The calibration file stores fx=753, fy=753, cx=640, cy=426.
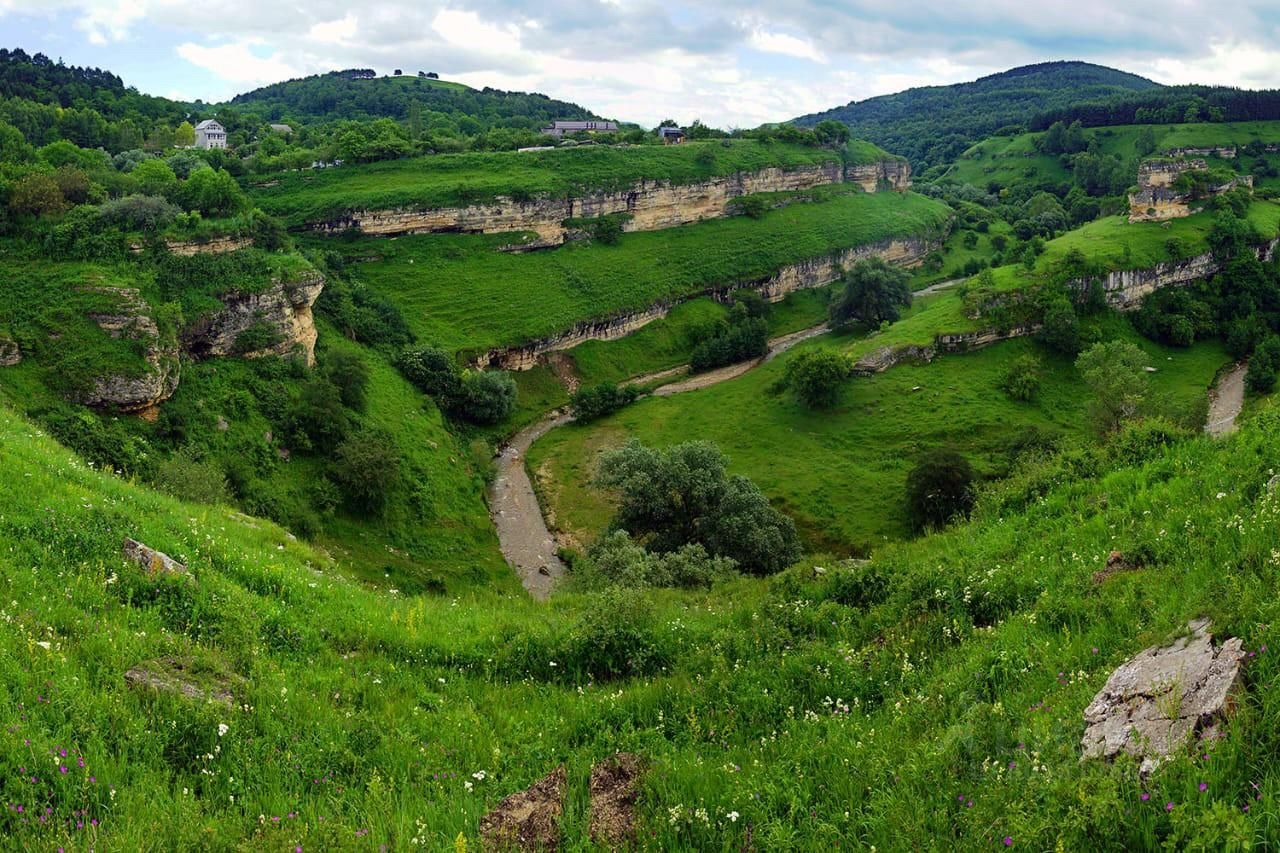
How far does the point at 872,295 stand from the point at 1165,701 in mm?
75781

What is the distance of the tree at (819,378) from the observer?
5906cm

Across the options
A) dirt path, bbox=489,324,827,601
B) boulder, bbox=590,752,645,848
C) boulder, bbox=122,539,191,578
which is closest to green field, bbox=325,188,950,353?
dirt path, bbox=489,324,827,601

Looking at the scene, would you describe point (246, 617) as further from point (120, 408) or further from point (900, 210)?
point (900, 210)

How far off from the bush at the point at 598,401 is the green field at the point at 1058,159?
117m

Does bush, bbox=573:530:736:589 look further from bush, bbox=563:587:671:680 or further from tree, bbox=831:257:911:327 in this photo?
tree, bbox=831:257:911:327

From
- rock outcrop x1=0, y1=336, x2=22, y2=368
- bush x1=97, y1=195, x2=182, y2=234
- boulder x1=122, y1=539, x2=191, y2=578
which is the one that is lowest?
boulder x1=122, y1=539, x2=191, y2=578

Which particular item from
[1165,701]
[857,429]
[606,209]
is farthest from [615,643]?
[606,209]

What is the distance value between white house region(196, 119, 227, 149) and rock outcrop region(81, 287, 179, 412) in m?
77.7

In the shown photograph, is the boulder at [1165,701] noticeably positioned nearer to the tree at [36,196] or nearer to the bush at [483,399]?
the bush at [483,399]

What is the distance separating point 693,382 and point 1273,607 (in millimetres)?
67053

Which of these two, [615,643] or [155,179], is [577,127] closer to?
[155,179]

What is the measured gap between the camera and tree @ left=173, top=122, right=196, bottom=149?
94419mm

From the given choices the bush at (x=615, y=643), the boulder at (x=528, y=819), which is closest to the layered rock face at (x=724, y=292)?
the bush at (x=615, y=643)

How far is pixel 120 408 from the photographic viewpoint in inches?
1442
